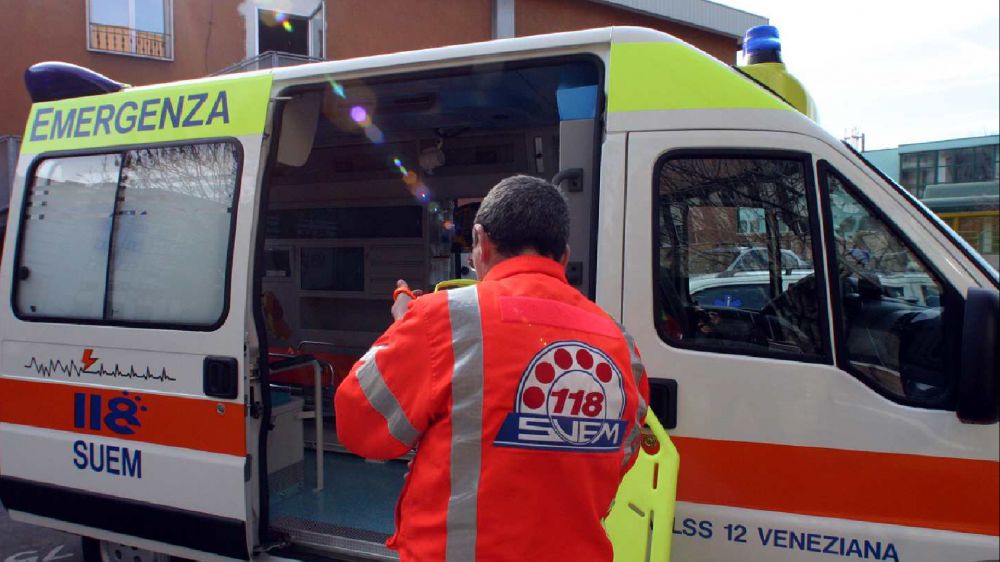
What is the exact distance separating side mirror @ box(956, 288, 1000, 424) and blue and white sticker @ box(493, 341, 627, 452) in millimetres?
1117

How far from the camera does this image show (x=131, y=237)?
122 inches

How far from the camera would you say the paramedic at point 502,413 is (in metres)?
1.39

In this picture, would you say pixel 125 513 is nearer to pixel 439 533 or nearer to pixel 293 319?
pixel 439 533

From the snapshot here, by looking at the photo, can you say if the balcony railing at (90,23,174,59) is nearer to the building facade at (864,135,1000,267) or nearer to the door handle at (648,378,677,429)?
the door handle at (648,378,677,429)

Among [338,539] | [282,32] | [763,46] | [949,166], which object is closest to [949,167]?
[949,166]

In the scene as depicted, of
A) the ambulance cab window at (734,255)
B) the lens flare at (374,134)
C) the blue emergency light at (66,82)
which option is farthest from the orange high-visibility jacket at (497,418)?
the lens flare at (374,134)

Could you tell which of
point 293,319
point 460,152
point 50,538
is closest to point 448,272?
point 460,152

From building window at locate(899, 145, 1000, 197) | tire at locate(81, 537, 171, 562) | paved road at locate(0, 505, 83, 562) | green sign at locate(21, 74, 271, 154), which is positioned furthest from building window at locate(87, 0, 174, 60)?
building window at locate(899, 145, 1000, 197)

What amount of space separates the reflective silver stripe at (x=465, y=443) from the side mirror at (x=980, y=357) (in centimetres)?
140

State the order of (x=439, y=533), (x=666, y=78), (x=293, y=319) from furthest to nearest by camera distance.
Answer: (x=293, y=319)
(x=666, y=78)
(x=439, y=533)

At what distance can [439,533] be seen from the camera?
1401mm

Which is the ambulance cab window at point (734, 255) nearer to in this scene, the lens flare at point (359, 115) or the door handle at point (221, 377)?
the door handle at point (221, 377)

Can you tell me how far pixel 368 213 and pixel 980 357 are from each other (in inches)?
183

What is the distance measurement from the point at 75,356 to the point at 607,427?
8.94ft
